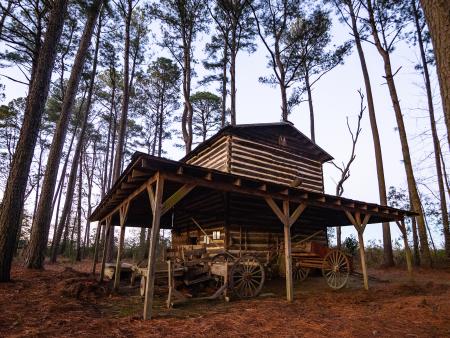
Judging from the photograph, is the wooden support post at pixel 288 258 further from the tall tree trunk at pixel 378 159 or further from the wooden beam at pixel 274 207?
the tall tree trunk at pixel 378 159

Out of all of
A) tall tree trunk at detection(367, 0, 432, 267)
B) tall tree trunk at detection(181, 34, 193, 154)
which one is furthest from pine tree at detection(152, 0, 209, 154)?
tall tree trunk at detection(367, 0, 432, 267)

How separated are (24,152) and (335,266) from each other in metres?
11.1

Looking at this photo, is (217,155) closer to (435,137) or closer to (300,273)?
(300,273)

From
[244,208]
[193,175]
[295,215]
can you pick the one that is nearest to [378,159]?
[244,208]

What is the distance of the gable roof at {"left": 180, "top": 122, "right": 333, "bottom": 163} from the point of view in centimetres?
1352

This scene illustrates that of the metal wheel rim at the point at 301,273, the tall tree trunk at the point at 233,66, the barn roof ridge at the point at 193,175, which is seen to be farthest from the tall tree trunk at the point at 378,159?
the tall tree trunk at the point at 233,66

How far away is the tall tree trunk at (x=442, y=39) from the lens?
3172 mm

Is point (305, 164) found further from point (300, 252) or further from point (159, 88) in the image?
point (159, 88)

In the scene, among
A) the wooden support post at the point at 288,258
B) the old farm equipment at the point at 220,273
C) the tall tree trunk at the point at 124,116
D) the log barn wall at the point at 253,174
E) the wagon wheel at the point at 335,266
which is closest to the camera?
the wooden support post at the point at 288,258

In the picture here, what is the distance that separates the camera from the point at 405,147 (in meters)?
16.2

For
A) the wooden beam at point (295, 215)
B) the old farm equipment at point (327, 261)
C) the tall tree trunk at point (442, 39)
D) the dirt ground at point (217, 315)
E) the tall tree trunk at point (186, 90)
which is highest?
the tall tree trunk at point (186, 90)

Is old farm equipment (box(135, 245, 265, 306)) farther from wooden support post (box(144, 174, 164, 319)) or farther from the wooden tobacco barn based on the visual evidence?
wooden support post (box(144, 174, 164, 319))

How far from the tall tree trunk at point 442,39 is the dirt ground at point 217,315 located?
146 inches

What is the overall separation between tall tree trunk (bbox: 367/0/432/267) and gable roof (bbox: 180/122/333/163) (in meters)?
4.15
